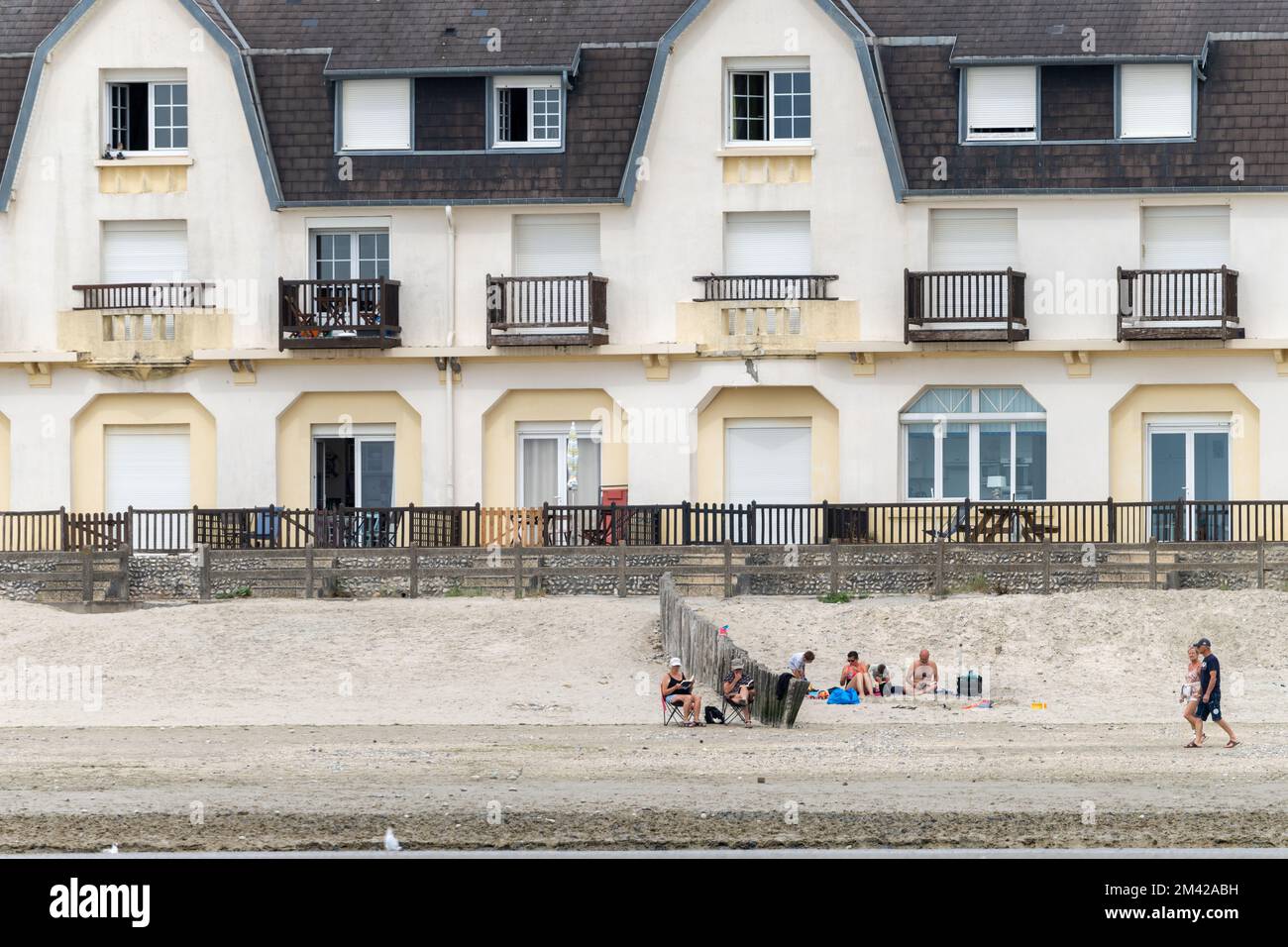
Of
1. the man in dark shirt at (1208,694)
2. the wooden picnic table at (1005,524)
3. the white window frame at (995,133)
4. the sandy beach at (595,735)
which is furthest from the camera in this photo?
the white window frame at (995,133)

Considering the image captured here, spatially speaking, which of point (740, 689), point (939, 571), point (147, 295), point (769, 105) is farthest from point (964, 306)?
point (740, 689)

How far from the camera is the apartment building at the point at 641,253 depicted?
140 feet

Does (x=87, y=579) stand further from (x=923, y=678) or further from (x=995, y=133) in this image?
(x=995, y=133)

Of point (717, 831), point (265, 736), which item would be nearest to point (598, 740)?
point (265, 736)

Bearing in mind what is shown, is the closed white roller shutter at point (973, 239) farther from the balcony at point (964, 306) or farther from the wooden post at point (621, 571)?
the wooden post at point (621, 571)

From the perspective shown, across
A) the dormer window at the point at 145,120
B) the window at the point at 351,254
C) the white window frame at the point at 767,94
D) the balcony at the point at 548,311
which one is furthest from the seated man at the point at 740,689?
the dormer window at the point at 145,120

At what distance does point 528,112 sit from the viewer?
44.4m

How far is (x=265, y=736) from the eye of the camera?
27969 millimetres

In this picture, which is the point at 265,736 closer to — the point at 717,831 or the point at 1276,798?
the point at 717,831

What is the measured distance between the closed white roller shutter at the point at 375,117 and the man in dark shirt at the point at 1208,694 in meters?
23.0

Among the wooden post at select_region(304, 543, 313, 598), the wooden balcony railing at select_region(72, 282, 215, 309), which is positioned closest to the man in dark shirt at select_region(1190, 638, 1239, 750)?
the wooden post at select_region(304, 543, 313, 598)

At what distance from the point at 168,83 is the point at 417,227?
A: 568 centimetres

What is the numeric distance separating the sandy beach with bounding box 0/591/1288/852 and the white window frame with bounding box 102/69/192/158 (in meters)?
10.6

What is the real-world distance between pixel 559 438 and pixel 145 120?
33.5 feet
